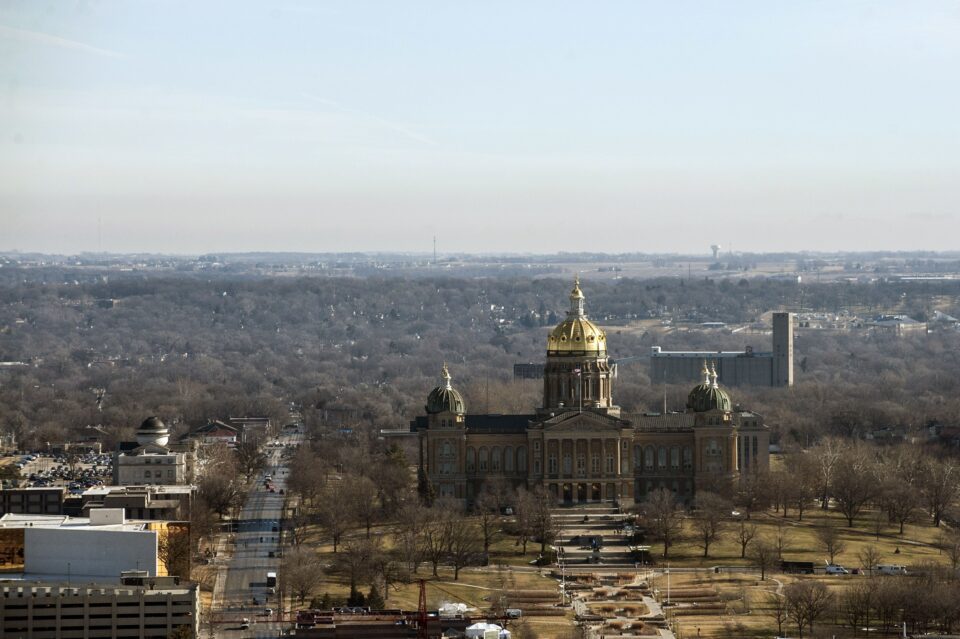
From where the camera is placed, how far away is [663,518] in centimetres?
12788

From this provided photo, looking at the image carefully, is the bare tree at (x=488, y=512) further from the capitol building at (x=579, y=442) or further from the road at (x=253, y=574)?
the road at (x=253, y=574)

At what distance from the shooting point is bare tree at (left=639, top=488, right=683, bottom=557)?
416 ft

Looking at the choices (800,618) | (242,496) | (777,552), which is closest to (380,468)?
(242,496)

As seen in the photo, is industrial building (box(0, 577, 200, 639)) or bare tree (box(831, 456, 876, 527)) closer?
industrial building (box(0, 577, 200, 639))

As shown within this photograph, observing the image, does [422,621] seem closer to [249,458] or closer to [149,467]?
[149,467]

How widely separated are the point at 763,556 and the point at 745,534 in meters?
7.32

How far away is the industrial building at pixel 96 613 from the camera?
3841 inches

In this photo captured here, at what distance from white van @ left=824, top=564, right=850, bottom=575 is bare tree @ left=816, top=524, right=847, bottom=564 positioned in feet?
6.02

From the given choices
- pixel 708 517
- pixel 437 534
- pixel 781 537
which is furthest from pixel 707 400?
pixel 437 534

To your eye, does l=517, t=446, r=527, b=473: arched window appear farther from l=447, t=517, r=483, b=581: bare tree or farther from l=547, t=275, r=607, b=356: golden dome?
l=447, t=517, r=483, b=581: bare tree

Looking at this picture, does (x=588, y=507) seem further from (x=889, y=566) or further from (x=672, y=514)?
(x=889, y=566)

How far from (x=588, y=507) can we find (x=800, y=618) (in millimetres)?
39362

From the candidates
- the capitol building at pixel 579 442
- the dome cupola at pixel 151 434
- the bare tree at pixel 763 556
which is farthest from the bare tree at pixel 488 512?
the dome cupola at pixel 151 434

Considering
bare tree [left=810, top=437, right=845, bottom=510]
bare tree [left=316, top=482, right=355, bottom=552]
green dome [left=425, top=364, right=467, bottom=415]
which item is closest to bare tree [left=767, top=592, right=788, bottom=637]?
bare tree [left=316, top=482, right=355, bottom=552]
